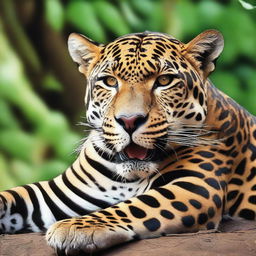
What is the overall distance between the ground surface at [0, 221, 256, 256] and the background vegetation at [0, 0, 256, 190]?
5292 millimetres

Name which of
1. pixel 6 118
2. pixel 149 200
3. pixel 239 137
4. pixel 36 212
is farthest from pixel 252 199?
pixel 6 118

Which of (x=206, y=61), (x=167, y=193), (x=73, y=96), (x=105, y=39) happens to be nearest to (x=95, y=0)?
(x=105, y=39)

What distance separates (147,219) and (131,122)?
0.62 metres

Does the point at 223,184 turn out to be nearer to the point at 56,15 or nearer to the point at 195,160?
the point at 195,160

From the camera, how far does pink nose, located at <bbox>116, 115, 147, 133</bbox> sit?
209 inches

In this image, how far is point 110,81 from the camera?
18.8ft

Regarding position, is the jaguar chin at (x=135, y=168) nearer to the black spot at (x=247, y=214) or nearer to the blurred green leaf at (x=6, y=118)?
the black spot at (x=247, y=214)

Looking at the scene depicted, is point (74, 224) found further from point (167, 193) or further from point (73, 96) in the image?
point (73, 96)

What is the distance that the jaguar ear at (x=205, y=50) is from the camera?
19.1ft

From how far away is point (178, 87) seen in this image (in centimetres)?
567

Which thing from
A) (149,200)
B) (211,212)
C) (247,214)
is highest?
(149,200)

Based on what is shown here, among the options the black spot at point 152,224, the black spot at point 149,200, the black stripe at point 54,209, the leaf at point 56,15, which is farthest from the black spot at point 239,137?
the leaf at point 56,15

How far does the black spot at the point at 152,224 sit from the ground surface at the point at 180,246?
93mm

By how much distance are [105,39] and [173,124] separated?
17.2ft
